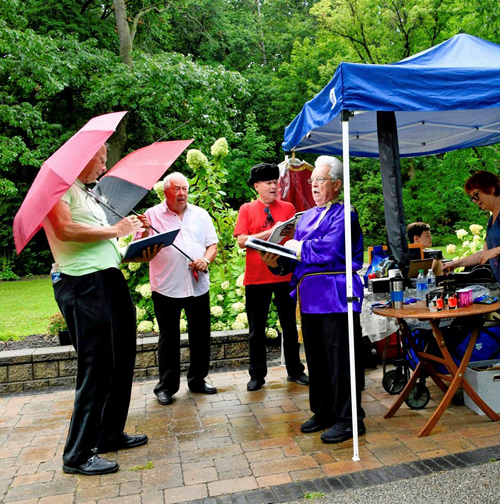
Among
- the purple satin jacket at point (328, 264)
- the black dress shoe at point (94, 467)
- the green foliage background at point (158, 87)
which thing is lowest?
the black dress shoe at point (94, 467)

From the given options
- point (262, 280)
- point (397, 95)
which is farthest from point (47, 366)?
point (397, 95)

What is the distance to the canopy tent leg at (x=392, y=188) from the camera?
139 inches

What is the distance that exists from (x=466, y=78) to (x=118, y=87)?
1242cm

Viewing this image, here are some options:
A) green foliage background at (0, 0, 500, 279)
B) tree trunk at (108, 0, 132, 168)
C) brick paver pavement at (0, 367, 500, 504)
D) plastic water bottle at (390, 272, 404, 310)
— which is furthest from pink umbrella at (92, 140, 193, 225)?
tree trunk at (108, 0, 132, 168)

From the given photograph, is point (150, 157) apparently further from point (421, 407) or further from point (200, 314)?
point (421, 407)

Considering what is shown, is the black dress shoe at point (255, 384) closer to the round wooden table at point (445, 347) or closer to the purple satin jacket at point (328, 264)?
the round wooden table at point (445, 347)

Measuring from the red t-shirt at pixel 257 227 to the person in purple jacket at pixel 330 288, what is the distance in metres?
0.91

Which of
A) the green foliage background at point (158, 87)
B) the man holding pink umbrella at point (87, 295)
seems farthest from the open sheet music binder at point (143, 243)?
the green foliage background at point (158, 87)

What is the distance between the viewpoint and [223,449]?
3.53 metres

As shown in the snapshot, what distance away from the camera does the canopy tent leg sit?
11.6 ft

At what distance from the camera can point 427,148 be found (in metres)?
6.50

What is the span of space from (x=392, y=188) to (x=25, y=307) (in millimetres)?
8143

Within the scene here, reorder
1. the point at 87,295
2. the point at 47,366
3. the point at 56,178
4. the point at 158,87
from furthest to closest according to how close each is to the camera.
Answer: the point at 158,87
the point at 47,366
the point at 87,295
the point at 56,178

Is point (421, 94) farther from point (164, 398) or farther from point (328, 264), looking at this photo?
point (164, 398)
